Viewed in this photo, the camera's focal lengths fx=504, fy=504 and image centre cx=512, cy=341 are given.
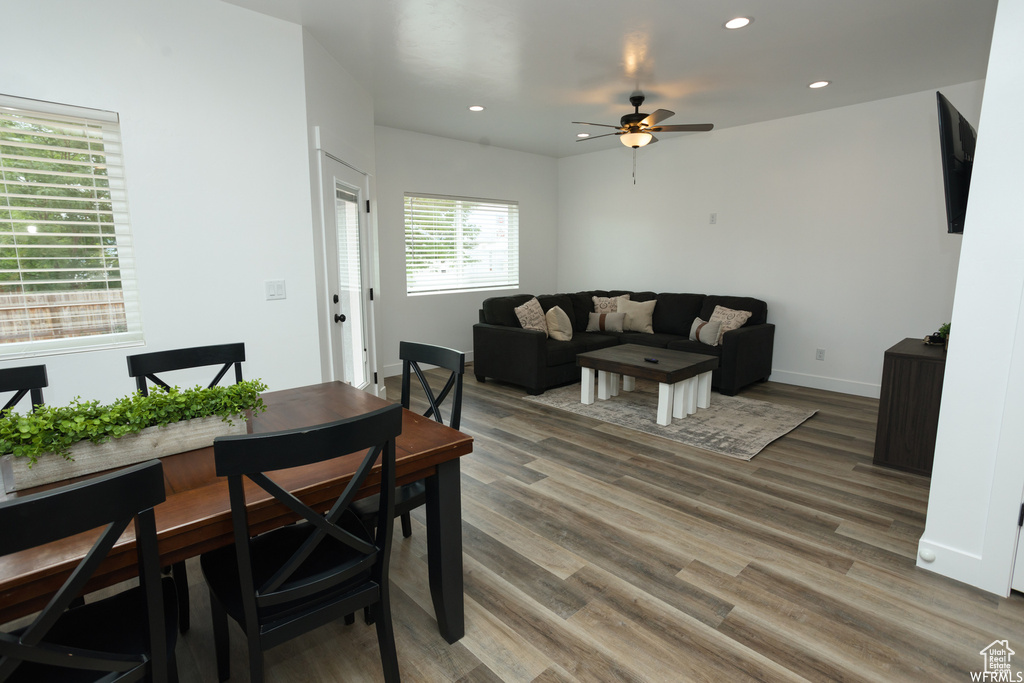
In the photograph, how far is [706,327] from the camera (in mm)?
5090

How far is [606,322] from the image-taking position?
5930 mm

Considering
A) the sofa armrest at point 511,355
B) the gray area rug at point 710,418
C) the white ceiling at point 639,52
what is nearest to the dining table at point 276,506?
the white ceiling at point 639,52

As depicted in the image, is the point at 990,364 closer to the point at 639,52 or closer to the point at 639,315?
the point at 639,52

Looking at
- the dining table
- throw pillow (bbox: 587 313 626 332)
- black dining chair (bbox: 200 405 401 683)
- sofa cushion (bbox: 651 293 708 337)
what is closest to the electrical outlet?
the dining table

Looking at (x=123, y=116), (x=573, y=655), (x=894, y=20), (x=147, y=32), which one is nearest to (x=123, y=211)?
(x=123, y=116)

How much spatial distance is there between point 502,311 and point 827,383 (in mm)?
3364

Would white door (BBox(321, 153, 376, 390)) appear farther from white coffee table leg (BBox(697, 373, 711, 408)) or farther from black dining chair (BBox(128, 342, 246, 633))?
white coffee table leg (BBox(697, 373, 711, 408))

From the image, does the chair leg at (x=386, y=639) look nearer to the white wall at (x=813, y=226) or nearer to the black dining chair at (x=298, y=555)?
the black dining chair at (x=298, y=555)

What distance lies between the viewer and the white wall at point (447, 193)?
18.2 feet

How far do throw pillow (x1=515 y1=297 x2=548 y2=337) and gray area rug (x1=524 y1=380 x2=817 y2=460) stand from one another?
2.40ft

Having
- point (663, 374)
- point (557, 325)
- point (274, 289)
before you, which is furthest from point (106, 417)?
point (557, 325)

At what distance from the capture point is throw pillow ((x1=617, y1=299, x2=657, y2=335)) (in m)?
5.85

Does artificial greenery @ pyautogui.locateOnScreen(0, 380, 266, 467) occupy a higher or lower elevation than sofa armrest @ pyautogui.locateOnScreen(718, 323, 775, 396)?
higher

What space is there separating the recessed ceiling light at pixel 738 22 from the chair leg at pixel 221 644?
3720 mm
